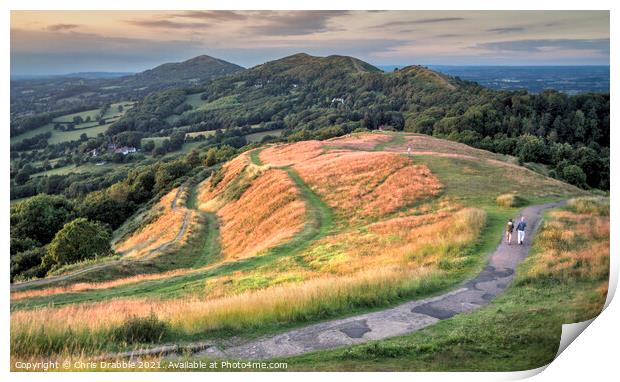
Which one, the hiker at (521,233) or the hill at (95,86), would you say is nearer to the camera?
the hiker at (521,233)

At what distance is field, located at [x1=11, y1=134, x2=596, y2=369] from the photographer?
12.3 meters

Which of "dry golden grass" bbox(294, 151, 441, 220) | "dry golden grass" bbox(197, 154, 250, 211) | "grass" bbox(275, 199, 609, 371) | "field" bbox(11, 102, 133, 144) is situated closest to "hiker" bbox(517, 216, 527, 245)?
"grass" bbox(275, 199, 609, 371)

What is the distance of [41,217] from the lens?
1406 inches

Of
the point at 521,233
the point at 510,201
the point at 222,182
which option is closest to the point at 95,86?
the point at 521,233

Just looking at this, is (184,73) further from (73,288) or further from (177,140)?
(73,288)

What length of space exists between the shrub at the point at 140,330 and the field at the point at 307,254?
0.09 m

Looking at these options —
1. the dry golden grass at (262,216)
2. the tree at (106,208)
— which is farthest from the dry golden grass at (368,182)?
the tree at (106,208)

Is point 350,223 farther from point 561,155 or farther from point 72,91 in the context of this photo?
point 561,155

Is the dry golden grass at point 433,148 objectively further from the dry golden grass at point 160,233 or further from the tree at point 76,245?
the tree at point 76,245

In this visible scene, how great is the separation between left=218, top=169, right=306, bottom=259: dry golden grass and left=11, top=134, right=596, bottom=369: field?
164 millimetres

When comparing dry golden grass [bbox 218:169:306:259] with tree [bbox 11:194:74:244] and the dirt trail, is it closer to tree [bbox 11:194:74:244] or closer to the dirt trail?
the dirt trail

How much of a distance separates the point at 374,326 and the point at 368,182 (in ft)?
73.8

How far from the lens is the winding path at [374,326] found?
37.9 ft

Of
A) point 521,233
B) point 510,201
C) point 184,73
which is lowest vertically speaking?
point 521,233
